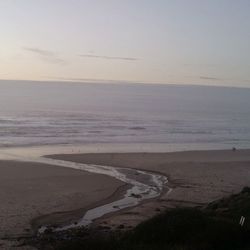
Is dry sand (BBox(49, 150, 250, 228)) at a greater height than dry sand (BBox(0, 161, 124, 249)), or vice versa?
dry sand (BBox(49, 150, 250, 228))

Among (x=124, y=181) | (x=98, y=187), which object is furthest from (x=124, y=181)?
(x=98, y=187)

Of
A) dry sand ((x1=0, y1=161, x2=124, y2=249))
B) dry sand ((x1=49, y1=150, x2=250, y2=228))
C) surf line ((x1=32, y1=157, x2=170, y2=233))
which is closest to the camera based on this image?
dry sand ((x1=0, y1=161, x2=124, y2=249))

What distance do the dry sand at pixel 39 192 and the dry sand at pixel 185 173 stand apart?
7.72ft

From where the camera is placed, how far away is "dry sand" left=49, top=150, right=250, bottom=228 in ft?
63.8

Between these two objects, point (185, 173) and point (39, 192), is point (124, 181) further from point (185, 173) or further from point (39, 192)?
point (39, 192)

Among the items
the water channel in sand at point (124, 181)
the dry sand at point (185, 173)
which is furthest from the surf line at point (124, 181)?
the dry sand at point (185, 173)

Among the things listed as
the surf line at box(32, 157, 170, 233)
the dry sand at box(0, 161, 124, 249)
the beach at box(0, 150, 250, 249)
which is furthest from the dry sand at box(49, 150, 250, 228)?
the dry sand at box(0, 161, 124, 249)

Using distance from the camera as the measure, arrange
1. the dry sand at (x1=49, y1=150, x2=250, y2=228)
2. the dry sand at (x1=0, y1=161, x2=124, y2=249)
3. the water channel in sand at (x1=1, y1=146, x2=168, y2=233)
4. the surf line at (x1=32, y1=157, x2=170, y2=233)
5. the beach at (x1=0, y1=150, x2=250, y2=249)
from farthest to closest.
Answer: the dry sand at (x1=49, y1=150, x2=250, y2=228)
the water channel in sand at (x1=1, y1=146, x2=168, y2=233)
the surf line at (x1=32, y1=157, x2=170, y2=233)
the beach at (x1=0, y1=150, x2=250, y2=249)
the dry sand at (x1=0, y1=161, x2=124, y2=249)

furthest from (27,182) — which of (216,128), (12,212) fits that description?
(216,128)

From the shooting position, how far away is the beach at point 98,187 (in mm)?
18031

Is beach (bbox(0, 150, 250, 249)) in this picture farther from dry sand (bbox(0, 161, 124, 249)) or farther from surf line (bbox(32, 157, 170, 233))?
surf line (bbox(32, 157, 170, 233))

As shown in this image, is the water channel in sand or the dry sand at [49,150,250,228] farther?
the dry sand at [49,150,250,228]

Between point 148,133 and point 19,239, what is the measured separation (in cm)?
3714

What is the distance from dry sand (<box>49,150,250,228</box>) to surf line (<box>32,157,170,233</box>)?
1.86 ft
